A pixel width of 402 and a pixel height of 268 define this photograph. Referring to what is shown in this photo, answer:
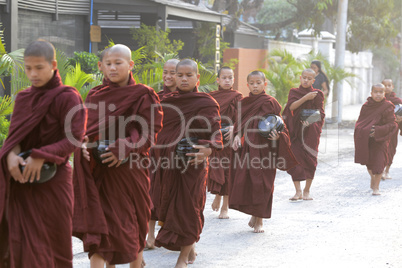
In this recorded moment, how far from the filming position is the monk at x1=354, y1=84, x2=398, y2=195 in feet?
36.2

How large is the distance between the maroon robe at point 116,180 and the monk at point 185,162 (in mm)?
891

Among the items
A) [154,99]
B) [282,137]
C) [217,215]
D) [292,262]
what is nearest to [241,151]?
[282,137]

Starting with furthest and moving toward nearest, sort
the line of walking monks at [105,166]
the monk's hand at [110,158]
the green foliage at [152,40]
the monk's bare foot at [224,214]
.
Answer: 1. the green foliage at [152,40]
2. the monk's bare foot at [224,214]
3. the monk's hand at [110,158]
4. the line of walking monks at [105,166]

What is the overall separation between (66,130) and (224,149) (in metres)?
4.59

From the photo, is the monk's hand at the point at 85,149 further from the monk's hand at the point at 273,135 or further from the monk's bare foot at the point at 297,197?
the monk's bare foot at the point at 297,197

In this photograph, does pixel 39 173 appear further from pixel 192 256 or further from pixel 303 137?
pixel 303 137

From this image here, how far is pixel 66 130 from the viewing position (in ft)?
15.1

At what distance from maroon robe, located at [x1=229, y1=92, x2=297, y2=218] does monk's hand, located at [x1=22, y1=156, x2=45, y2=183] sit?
403 cm

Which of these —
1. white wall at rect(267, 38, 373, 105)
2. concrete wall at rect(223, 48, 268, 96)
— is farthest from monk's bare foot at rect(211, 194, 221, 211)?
white wall at rect(267, 38, 373, 105)

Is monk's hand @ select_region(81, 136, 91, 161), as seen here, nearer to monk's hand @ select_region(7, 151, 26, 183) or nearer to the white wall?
monk's hand @ select_region(7, 151, 26, 183)

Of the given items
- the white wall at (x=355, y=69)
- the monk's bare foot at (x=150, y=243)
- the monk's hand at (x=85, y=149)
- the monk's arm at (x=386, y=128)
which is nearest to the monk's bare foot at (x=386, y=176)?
the monk's arm at (x=386, y=128)

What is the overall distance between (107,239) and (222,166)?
3.97 m

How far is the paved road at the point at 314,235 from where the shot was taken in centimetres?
674

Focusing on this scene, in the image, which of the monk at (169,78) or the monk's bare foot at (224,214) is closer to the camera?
the monk at (169,78)
